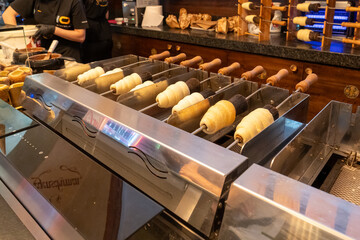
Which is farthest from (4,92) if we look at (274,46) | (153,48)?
(153,48)

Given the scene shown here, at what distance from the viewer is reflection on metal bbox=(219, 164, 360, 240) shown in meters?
0.50

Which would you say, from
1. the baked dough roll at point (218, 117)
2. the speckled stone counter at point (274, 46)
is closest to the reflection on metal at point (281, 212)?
the baked dough roll at point (218, 117)

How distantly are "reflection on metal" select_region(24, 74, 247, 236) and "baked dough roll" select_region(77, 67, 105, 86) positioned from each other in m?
0.22

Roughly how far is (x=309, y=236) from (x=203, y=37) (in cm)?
226

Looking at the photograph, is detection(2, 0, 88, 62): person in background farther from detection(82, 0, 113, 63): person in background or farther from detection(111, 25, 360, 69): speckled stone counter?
detection(111, 25, 360, 69): speckled stone counter

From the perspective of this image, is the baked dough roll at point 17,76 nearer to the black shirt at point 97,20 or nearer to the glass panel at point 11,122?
the glass panel at point 11,122

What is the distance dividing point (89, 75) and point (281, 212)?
1078 millimetres

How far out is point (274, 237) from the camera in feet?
1.82

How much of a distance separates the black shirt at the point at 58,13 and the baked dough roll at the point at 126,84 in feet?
5.50

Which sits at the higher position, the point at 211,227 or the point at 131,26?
the point at 131,26

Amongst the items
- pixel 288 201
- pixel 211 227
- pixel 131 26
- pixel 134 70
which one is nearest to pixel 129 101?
pixel 134 70

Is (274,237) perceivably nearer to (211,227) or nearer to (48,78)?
(211,227)

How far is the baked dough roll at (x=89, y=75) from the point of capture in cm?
133

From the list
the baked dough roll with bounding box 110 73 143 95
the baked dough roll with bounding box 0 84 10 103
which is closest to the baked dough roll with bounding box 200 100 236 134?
the baked dough roll with bounding box 110 73 143 95
